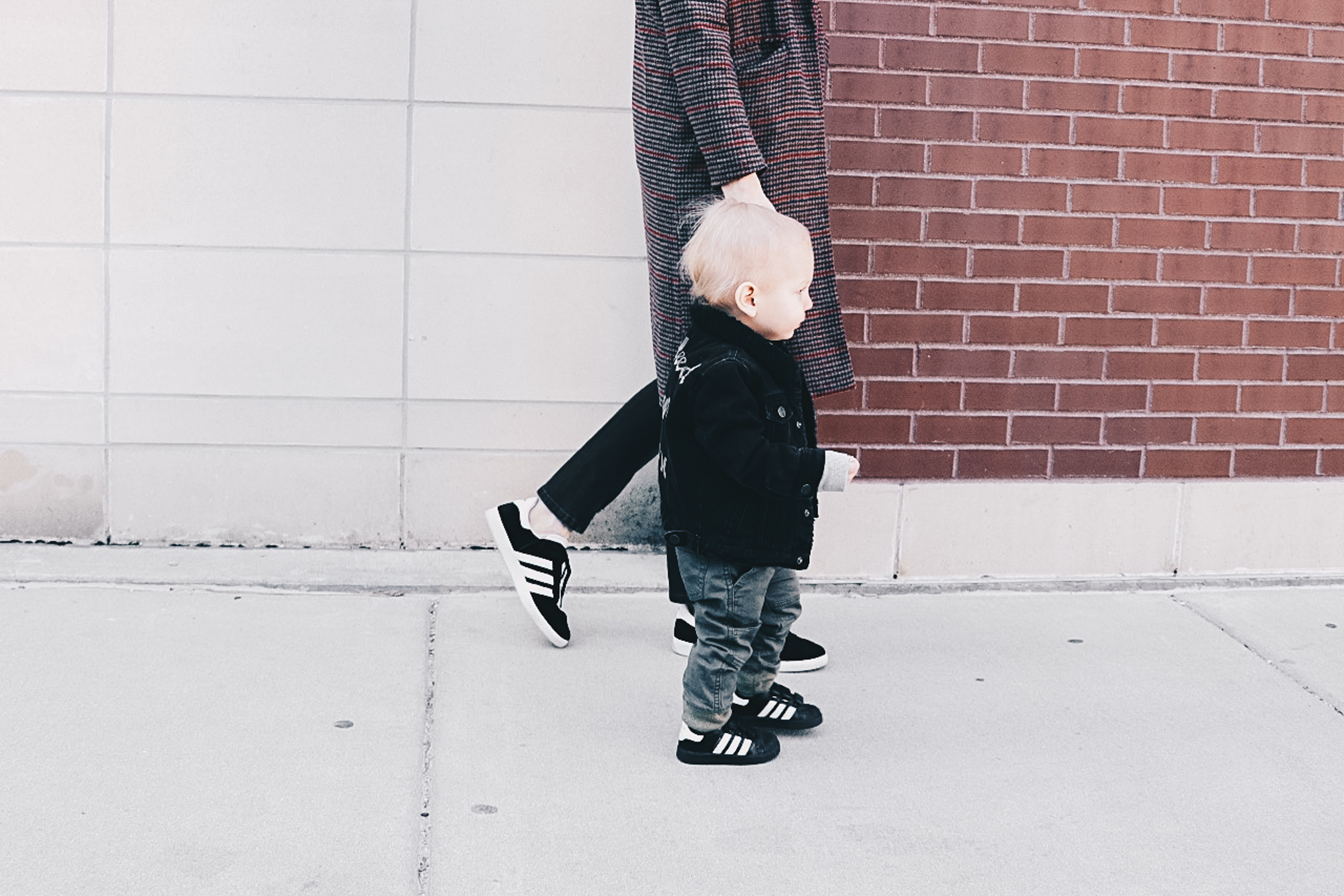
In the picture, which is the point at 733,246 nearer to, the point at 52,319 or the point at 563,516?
the point at 563,516

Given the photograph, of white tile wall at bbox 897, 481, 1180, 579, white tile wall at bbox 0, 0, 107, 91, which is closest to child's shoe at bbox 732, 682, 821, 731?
white tile wall at bbox 897, 481, 1180, 579

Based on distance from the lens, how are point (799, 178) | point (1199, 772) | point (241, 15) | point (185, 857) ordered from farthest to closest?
point (241, 15) → point (799, 178) → point (1199, 772) → point (185, 857)

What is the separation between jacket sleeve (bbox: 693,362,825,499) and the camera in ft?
8.57

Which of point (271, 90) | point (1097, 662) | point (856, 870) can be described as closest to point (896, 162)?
point (1097, 662)

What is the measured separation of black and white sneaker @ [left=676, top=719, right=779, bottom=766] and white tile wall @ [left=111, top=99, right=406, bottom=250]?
70.1 inches

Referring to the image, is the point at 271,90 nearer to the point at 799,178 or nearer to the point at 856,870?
the point at 799,178

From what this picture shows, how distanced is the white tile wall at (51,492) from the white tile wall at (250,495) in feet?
0.18

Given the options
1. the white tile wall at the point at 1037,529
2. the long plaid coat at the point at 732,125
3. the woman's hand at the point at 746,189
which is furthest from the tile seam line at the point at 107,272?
the white tile wall at the point at 1037,529

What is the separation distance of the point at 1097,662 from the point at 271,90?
8.46 feet

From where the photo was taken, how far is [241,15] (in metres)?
3.85

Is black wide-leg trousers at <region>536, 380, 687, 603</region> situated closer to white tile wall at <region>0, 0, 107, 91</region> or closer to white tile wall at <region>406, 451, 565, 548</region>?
white tile wall at <region>406, 451, 565, 548</region>

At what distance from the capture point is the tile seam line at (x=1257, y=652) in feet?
10.6

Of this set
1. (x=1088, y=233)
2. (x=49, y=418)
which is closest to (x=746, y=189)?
(x=1088, y=233)

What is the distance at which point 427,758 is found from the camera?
277cm
